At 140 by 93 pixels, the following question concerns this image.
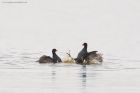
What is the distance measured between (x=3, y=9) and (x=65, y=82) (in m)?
64.1

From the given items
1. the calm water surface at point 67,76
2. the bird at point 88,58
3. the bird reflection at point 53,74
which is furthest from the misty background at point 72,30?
the bird reflection at point 53,74

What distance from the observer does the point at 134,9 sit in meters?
85.9

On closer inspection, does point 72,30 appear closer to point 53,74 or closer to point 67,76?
point 53,74

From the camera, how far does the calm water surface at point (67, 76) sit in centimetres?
2394

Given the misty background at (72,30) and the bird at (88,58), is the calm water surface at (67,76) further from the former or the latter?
the misty background at (72,30)

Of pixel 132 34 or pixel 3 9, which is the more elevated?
pixel 3 9

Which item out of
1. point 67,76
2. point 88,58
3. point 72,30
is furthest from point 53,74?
point 72,30

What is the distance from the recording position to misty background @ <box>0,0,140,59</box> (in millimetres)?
41078

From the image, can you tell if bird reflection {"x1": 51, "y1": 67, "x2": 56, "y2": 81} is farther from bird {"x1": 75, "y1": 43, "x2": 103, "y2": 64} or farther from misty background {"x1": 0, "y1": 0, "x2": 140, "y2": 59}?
misty background {"x1": 0, "y1": 0, "x2": 140, "y2": 59}

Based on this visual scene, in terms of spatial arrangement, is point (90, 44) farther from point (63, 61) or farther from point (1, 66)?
point (1, 66)

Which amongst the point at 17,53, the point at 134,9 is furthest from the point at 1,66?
the point at 134,9

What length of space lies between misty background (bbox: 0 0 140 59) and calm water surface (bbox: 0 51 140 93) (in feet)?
13.1

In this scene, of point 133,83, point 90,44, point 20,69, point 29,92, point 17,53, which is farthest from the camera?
point 90,44

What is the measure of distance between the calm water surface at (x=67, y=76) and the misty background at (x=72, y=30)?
13.1ft
